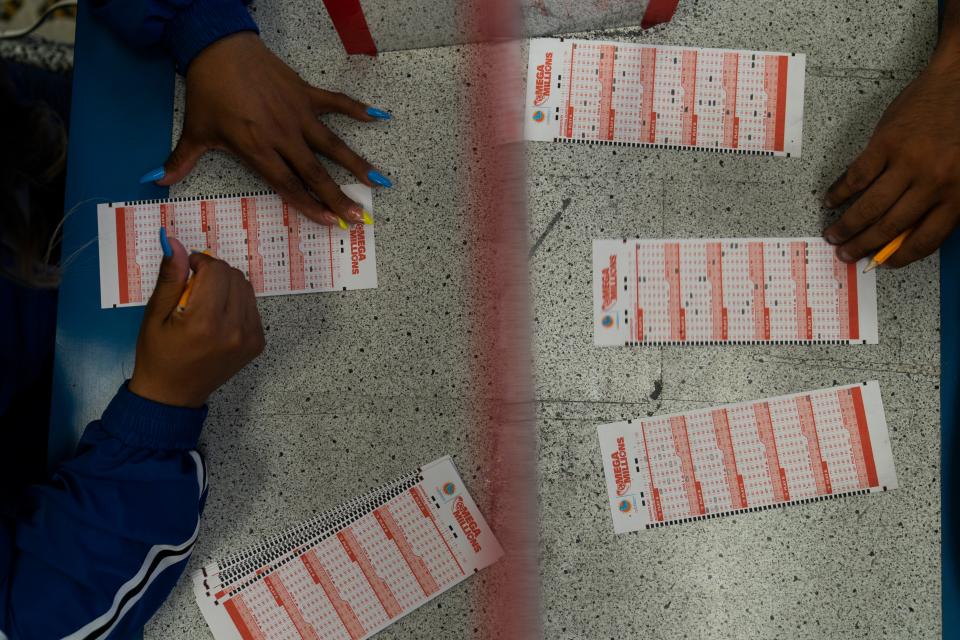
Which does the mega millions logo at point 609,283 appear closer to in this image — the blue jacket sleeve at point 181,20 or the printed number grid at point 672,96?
the printed number grid at point 672,96

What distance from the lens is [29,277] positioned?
2.28 feet

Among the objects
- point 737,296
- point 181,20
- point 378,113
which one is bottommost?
point 737,296

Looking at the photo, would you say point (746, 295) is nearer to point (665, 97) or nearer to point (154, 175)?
point (665, 97)

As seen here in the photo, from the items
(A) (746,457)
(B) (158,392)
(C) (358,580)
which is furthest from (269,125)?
(A) (746,457)

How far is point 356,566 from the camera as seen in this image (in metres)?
0.81

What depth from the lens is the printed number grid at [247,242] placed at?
83 cm

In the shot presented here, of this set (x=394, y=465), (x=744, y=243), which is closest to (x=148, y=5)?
(x=394, y=465)

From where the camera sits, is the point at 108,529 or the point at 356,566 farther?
the point at 356,566

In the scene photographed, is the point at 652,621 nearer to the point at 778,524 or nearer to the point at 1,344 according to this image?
the point at 778,524

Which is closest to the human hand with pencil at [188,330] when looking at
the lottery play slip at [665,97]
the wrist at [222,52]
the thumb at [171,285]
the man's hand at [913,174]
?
the thumb at [171,285]

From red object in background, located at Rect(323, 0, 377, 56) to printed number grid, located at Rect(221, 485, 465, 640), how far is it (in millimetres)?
567

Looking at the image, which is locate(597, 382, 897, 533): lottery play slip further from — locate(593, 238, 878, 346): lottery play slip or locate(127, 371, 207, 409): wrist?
locate(127, 371, 207, 409): wrist

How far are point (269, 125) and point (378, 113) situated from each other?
0.44ft

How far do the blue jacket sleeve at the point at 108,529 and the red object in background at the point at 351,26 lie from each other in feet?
1.60
